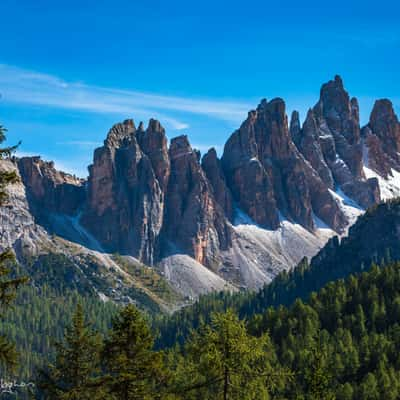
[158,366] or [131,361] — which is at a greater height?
[131,361]

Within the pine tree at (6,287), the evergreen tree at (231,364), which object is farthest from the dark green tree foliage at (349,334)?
the pine tree at (6,287)

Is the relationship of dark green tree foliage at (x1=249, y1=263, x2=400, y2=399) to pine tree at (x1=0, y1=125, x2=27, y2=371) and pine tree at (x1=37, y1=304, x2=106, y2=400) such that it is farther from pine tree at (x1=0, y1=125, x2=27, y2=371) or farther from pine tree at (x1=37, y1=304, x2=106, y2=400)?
pine tree at (x1=0, y1=125, x2=27, y2=371)

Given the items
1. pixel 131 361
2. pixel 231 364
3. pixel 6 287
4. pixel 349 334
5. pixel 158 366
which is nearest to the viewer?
pixel 6 287

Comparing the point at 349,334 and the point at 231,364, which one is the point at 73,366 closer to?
the point at 231,364

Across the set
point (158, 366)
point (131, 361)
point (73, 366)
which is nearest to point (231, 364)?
point (158, 366)

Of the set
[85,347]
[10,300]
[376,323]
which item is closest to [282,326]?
[376,323]

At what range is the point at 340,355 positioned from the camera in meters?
105

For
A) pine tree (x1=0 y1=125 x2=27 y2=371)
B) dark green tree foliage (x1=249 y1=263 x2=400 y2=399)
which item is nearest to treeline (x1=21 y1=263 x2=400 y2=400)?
pine tree (x1=0 y1=125 x2=27 y2=371)

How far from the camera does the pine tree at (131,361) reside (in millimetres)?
35469

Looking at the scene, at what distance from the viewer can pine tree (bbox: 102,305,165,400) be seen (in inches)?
1396

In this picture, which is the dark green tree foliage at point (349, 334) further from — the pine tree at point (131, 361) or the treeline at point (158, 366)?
the pine tree at point (131, 361)

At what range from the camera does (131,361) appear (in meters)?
35.7

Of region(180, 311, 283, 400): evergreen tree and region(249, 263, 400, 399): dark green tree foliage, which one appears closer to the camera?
region(180, 311, 283, 400): evergreen tree

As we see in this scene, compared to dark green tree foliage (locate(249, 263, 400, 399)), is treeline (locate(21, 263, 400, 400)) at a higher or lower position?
lower
